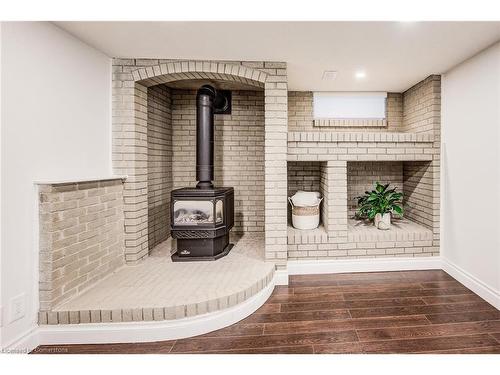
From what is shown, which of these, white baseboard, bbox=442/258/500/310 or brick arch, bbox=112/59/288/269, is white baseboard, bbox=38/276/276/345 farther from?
white baseboard, bbox=442/258/500/310

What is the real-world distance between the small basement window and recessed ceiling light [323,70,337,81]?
2.12 feet

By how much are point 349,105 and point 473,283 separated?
8.81 ft

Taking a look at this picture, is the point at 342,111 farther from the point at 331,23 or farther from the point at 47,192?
the point at 47,192

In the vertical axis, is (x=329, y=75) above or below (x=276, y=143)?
above

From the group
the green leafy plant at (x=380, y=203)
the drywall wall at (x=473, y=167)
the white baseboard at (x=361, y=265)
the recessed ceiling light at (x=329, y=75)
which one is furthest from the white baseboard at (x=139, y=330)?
the recessed ceiling light at (x=329, y=75)

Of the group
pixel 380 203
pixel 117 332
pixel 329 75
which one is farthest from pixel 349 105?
pixel 117 332

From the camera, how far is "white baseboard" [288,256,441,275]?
11.1ft

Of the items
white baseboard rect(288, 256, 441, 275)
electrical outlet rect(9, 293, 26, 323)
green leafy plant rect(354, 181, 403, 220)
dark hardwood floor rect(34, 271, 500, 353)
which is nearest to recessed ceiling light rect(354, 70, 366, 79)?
green leafy plant rect(354, 181, 403, 220)

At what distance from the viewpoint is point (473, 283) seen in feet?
9.41

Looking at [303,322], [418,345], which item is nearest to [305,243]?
[303,322]

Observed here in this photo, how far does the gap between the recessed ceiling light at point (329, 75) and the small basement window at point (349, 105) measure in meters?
0.65

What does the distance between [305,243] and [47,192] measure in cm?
259

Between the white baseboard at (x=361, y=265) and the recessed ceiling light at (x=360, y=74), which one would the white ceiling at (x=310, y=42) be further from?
the white baseboard at (x=361, y=265)

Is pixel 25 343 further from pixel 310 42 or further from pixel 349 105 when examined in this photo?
pixel 349 105
